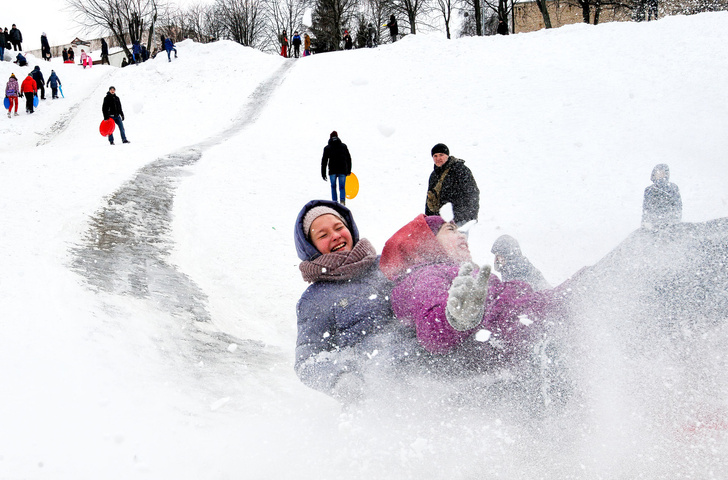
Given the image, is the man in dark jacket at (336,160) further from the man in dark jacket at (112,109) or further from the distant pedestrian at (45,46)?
the distant pedestrian at (45,46)

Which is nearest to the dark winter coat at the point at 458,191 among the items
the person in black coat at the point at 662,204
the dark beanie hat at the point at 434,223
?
the person in black coat at the point at 662,204

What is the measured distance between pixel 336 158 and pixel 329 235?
6.20 m

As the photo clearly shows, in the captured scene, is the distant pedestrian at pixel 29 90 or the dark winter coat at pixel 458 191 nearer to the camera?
the dark winter coat at pixel 458 191

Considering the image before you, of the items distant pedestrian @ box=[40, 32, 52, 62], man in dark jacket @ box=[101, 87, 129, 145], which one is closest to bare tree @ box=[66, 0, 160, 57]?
distant pedestrian @ box=[40, 32, 52, 62]

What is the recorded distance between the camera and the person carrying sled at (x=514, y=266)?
3.45 m

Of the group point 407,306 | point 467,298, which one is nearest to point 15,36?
point 407,306

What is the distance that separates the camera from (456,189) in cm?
502

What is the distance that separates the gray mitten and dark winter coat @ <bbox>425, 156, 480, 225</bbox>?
9.87ft

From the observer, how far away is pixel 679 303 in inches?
84.7

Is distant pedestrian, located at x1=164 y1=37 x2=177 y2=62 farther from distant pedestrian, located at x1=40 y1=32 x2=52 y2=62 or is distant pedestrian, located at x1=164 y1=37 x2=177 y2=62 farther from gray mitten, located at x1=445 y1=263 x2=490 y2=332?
gray mitten, located at x1=445 y1=263 x2=490 y2=332

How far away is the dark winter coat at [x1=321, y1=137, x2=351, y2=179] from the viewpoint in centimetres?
898

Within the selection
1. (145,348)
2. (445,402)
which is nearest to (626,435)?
(445,402)

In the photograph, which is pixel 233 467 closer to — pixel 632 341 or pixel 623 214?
pixel 632 341

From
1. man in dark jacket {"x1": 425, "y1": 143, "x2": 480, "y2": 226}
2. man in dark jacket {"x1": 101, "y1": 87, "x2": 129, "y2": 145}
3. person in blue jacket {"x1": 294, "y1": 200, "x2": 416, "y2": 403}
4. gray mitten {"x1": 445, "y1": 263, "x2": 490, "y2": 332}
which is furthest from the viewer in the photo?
man in dark jacket {"x1": 101, "y1": 87, "x2": 129, "y2": 145}
